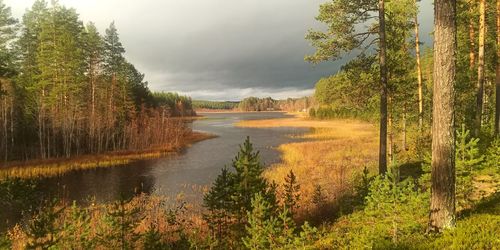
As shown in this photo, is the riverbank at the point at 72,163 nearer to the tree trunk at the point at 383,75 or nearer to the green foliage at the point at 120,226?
the green foliage at the point at 120,226

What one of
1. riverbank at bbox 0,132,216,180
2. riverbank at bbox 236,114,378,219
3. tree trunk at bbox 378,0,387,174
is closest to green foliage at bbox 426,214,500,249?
tree trunk at bbox 378,0,387,174

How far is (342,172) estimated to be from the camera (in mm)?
21906

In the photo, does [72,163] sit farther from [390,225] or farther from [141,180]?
[390,225]

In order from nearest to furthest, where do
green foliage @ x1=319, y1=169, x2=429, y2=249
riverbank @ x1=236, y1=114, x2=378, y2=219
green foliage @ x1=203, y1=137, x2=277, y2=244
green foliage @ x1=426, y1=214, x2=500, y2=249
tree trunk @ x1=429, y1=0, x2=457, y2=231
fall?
green foliage @ x1=426, y1=214, x2=500, y2=249, tree trunk @ x1=429, y1=0, x2=457, y2=231, green foliage @ x1=319, y1=169, x2=429, y2=249, green foliage @ x1=203, y1=137, x2=277, y2=244, riverbank @ x1=236, y1=114, x2=378, y2=219

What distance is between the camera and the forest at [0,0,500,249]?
735cm

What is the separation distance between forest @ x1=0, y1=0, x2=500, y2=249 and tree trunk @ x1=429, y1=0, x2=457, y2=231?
2 cm

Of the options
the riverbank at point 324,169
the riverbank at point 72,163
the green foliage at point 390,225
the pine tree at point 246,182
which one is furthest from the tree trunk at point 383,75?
the riverbank at point 72,163

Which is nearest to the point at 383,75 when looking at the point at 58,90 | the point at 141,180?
the point at 141,180

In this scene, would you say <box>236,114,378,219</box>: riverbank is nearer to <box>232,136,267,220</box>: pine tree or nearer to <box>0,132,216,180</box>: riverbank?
<box>232,136,267,220</box>: pine tree

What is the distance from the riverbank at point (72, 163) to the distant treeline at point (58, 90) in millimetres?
2535

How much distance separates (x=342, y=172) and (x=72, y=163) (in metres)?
23.9

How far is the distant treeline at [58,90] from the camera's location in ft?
106

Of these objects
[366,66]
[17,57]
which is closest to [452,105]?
[366,66]

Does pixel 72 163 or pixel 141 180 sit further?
pixel 72 163
